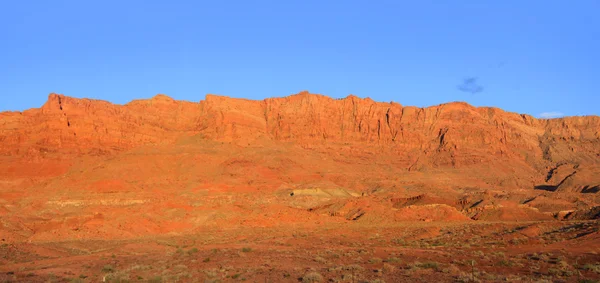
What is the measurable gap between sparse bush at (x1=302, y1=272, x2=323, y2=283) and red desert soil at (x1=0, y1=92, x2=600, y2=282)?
10 centimetres

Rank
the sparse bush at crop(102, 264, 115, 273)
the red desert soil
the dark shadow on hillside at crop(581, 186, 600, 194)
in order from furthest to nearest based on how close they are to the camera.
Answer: the dark shadow on hillside at crop(581, 186, 600, 194), the red desert soil, the sparse bush at crop(102, 264, 115, 273)

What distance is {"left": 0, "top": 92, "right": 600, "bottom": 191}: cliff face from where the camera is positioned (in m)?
83.7

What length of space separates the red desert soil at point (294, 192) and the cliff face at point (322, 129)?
12.1 inches

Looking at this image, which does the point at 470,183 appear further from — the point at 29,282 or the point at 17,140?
the point at 29,282

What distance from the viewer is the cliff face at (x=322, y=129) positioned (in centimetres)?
8369

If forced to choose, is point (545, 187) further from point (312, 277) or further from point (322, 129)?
point (312, 277)

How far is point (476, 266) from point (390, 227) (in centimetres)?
2183

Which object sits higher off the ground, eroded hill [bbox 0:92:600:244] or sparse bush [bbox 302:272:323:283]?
eroded hill [bbox 0:92:600:244]

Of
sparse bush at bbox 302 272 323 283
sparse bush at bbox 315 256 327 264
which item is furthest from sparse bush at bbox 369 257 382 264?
sparse bush at bbox 302 272 323 283

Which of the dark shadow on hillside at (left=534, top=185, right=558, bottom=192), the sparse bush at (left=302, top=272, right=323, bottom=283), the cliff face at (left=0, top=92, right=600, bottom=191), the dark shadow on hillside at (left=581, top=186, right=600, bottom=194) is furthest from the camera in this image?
the cliff face at (left=0, top=92, right=600, bottom=191)

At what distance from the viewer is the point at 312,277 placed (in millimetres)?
17500

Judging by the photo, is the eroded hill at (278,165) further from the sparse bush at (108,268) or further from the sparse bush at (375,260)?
the sparse bush at (375,260)

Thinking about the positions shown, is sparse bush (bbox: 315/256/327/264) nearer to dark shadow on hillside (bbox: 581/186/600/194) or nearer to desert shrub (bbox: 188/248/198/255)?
desert shrub (bbox: 188/248/198/255)

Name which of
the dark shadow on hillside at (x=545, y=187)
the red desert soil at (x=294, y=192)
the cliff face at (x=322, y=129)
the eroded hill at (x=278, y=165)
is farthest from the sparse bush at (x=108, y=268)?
the dark shadow on hillside at (x=545, y=187)
